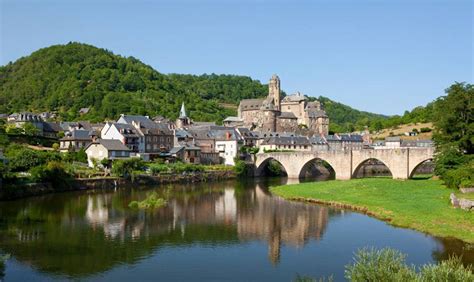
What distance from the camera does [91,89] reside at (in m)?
135

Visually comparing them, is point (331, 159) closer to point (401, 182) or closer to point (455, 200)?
point (401, 182)

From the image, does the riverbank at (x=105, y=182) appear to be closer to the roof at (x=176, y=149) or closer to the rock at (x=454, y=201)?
the roof at (x=176, y=149)

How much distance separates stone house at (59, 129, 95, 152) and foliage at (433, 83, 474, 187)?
1948 inches

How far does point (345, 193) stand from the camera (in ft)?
162

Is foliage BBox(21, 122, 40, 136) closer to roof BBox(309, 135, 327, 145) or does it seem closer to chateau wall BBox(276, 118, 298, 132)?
roof BBox(309, 135, 327, 145)

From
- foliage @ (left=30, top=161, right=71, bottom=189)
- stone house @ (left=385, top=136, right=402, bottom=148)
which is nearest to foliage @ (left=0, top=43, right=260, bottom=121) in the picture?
stone house @ (left=385, top=136, right=402, bottom=148)

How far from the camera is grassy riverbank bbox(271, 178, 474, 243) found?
31.2 metres

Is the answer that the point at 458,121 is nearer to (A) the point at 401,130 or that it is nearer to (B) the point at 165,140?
(B) the point at 165,140

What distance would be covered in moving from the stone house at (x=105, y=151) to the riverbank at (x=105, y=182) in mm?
6053

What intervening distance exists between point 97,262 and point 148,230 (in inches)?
318

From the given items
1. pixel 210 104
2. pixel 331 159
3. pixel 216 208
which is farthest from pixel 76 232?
pixel 210 104

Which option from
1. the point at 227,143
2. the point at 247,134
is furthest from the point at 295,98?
the point at 227,143

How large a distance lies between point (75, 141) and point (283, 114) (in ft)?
211

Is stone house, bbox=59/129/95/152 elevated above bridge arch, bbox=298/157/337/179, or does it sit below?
above
